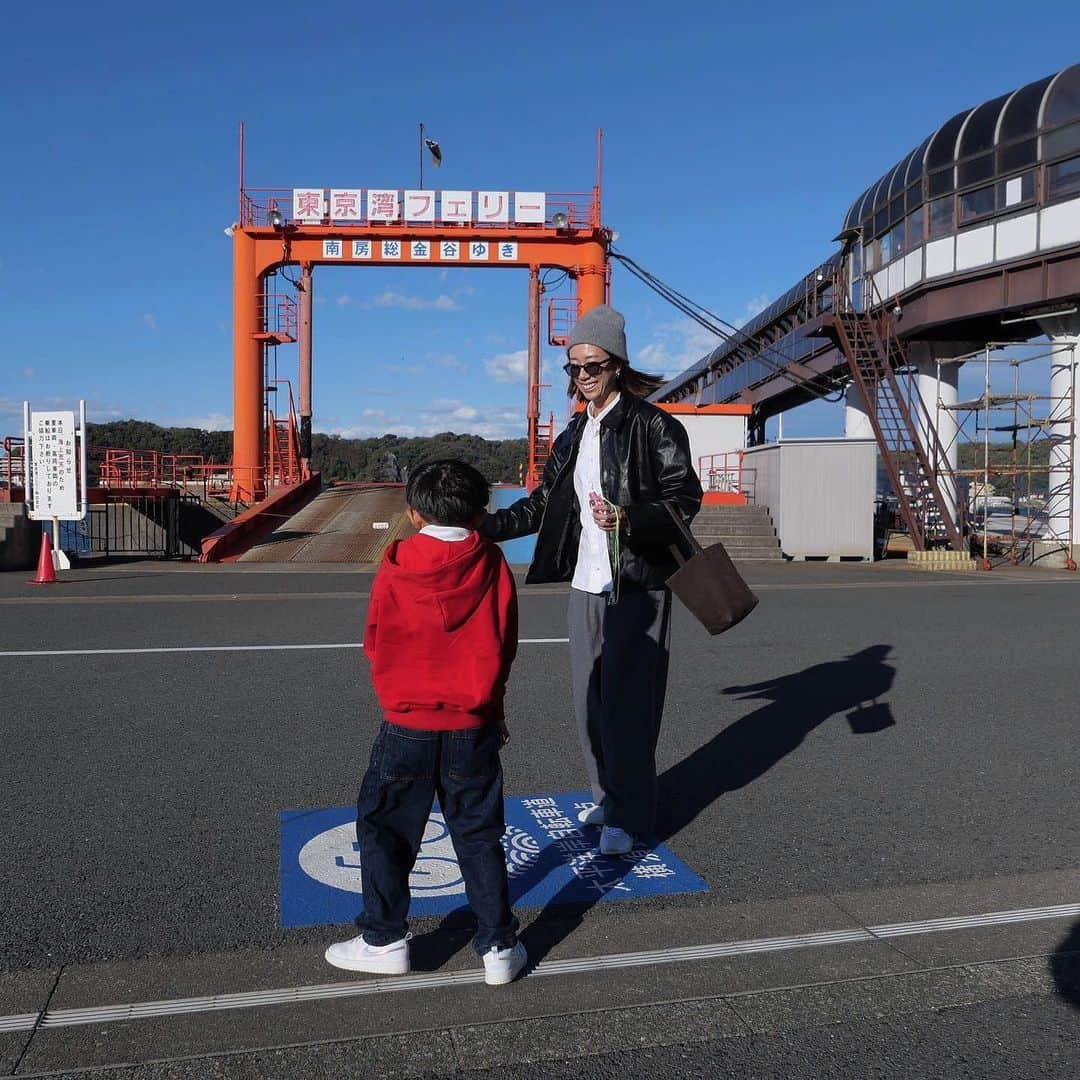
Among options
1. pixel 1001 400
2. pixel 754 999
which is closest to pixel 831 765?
pixel 754 999

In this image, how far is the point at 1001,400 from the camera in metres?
21.2

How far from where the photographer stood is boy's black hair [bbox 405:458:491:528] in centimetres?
278

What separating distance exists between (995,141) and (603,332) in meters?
20.9

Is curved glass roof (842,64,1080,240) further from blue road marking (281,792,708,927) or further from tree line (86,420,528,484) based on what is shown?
tree line (86,420,528,484)

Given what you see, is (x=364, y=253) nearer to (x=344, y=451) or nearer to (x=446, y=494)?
(x=446, y=494)

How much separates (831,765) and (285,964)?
3087mm

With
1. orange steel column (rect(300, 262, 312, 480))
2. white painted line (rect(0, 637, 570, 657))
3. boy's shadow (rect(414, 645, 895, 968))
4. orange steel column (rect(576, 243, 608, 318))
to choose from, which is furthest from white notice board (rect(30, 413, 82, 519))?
orange steel column (rect(576, 243, 608, 318))

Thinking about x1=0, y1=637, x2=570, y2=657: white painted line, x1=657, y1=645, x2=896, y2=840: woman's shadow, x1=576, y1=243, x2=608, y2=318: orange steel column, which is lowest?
x1=0, y1=637, x2=570, y2=657: white painted line

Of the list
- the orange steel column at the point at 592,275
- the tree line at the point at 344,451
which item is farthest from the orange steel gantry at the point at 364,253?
the tree line at the point at 344,451

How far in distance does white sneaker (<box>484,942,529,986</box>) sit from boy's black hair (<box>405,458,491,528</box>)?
115 centimetres

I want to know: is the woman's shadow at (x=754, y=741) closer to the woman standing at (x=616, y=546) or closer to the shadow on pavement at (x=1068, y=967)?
the woman standing at (x=616, y=546)

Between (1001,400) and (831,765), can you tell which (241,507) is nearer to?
(1001,400)

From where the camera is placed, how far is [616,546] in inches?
139

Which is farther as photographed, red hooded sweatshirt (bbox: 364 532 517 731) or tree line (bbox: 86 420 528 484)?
tree line (bbox: 86 420 528 484)
